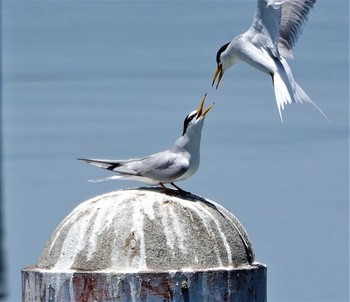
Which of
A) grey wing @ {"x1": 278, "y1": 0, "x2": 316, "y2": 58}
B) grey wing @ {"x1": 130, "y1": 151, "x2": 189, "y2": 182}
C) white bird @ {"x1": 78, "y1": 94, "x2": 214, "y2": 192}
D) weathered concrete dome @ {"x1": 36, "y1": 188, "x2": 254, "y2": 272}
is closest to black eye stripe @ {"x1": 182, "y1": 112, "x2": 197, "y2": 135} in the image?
white bird @ {"x1": 78, "y1": 94, "x2": 214, "y2": 192}

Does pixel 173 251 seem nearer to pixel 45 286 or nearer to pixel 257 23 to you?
pixel 45 286

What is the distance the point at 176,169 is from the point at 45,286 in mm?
1551

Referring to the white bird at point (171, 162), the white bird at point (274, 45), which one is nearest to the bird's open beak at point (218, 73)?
the white bird at point (274, 45)

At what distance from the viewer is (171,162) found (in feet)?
32.4

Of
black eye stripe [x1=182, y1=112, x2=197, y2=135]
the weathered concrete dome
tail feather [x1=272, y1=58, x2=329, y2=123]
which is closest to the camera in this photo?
the weathered concrete dome

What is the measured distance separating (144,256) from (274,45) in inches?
251

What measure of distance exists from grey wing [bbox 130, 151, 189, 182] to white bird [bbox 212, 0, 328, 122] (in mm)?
3103

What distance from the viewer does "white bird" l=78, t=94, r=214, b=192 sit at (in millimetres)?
9859

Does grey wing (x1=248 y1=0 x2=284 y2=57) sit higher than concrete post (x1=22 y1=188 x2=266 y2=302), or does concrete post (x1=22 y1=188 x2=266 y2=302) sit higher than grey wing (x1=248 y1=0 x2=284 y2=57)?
grey wing (x1=248 y1=0 x2=284 y2=57)

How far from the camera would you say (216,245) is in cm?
918

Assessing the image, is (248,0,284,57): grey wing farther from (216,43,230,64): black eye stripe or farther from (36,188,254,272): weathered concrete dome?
(36,188,254,272): weathered concrete dome

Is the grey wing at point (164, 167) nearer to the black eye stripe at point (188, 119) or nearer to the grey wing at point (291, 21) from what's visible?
the black eye stripe at point (188, 119)

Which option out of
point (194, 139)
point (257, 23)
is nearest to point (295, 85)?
point (257, 23)

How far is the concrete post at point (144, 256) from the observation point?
882 cm
